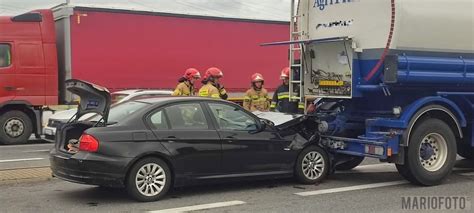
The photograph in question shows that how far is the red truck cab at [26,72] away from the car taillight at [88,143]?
24.0ft

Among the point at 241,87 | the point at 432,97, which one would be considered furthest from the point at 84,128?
the point at 241,87

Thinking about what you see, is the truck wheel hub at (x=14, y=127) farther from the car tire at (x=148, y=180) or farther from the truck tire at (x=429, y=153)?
the truck tire at (x=429, y=153)

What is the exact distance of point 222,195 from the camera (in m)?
7.46

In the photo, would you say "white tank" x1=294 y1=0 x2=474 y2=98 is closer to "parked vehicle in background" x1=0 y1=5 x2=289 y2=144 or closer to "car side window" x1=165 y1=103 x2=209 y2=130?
"car side window" x1=165 y1=103 x2=209 y2=130

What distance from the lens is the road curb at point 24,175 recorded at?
27.7ft

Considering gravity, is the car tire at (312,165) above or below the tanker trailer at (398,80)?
below

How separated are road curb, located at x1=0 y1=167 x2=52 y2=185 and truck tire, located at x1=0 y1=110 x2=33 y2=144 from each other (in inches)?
177

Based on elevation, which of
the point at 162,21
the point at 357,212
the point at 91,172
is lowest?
the point at 357,212

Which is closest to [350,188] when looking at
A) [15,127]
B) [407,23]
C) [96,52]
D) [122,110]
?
[407,23]

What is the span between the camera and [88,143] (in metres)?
6.87

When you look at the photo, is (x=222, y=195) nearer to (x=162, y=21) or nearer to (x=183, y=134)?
(x=183, y=134)

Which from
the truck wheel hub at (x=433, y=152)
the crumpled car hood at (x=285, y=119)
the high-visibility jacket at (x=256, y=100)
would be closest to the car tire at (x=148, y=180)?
the crumpled car hood at (x=285, y=119)

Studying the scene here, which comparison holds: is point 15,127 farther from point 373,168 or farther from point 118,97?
point 373,168

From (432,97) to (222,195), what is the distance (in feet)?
10.6
